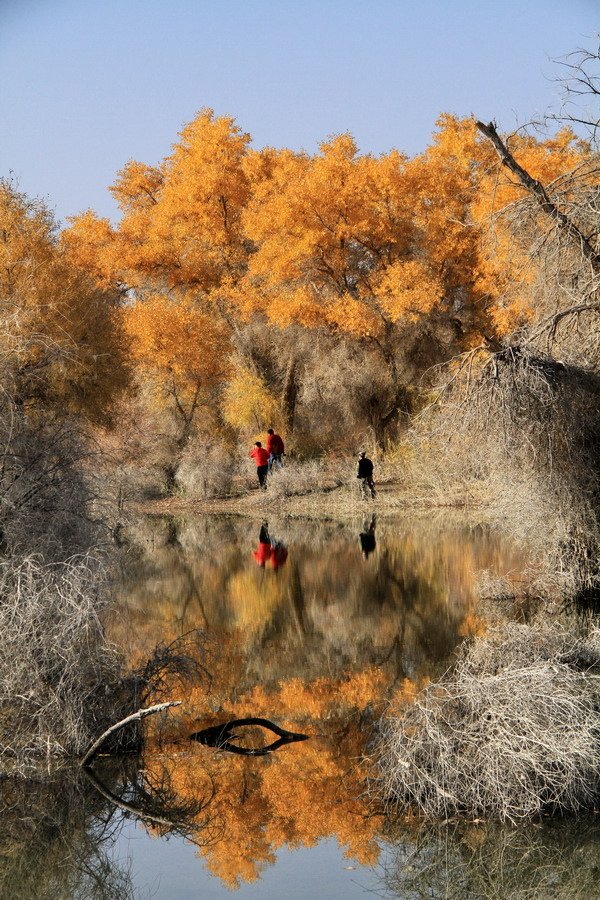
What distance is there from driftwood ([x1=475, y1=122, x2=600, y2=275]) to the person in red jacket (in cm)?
2020

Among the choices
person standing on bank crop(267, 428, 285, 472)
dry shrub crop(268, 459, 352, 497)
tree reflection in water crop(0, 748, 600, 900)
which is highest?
person standing on bank crop(267, 428, 285, 472)

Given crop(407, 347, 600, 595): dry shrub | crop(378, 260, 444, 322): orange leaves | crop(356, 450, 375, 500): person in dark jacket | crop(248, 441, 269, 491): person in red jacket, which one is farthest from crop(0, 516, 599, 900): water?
crop(378, 260, 444, 322): orange leaves

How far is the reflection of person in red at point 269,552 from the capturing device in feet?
85.6

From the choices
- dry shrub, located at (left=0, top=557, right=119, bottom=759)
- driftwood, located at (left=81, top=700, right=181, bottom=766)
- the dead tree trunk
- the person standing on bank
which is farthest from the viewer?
the dead tree trunk

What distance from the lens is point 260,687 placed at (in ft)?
47.7

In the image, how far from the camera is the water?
29.2ft

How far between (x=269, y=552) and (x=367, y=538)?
3284 mm

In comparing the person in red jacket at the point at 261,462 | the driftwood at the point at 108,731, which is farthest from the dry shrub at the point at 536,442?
the person in red jacket at the point at 261,462

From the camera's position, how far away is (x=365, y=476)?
35.6 metres

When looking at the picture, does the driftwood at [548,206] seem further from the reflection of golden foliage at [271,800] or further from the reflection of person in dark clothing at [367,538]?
the reflection of person in dark clothing at [367,538]

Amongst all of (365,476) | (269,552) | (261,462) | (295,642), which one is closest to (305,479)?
(261,462)

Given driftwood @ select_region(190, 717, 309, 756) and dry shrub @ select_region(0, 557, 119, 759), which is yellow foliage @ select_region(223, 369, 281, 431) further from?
dry shrub @ select_region(0, 557, 119, 759)

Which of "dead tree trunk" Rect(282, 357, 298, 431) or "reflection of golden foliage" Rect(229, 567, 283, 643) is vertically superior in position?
"dead tree trunk" Rect(282, 357, 298, 431)

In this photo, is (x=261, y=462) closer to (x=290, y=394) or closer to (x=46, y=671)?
(x=290, y=394)
